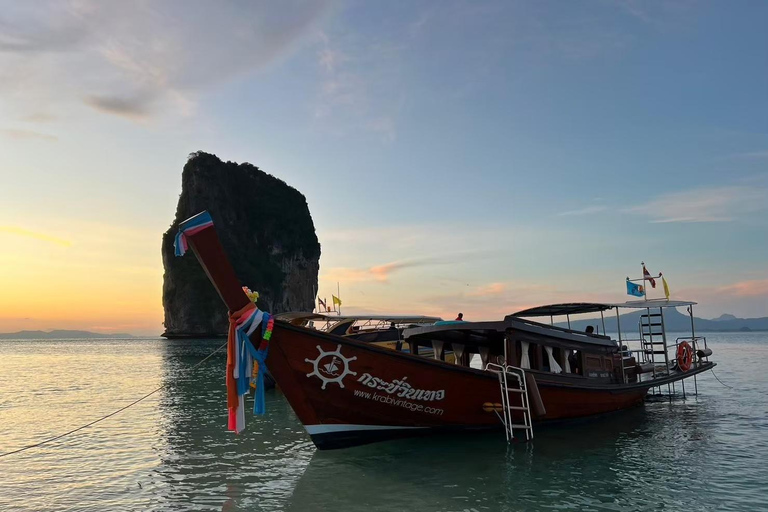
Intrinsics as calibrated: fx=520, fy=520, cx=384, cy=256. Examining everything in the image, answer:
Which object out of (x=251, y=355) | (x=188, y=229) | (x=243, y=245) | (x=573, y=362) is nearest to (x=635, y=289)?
(x=573, y=362)

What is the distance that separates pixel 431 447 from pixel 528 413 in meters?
2.33

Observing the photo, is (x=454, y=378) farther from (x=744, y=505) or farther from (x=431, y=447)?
(x=744, y=505)

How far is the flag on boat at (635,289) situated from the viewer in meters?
18.5

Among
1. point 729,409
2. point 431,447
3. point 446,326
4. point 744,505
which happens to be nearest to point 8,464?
point 431,447

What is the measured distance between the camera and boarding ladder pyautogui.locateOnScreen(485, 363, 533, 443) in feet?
37.2

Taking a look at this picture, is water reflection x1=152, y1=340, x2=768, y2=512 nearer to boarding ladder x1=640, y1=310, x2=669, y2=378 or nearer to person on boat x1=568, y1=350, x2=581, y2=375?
person on boat x1=568, y1=350, x2=581, y2=375

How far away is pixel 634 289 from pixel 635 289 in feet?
0.15

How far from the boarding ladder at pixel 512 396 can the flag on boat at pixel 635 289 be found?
8761 mm

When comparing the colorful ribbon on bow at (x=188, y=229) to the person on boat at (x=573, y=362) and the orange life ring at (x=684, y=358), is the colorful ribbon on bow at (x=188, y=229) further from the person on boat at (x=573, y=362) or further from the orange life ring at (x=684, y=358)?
the orange life ring at (x=684, y=358)

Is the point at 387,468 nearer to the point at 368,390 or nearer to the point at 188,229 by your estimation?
the point at 368,390

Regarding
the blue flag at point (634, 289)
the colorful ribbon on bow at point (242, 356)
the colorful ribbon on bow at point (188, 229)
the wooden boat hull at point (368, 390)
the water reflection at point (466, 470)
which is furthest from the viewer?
the blue flag at point (634, 289)

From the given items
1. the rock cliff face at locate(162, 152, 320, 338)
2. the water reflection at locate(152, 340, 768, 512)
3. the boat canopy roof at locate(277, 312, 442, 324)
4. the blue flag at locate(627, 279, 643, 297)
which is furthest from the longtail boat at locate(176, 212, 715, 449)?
the rock cliff face at locate(162, 152, 320, 338)

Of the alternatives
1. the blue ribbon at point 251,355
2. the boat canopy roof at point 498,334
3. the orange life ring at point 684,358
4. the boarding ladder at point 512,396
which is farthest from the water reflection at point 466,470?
the orange life ring at point 684,358

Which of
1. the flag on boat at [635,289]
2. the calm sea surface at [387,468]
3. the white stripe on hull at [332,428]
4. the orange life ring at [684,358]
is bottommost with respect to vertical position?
the calm sea surface at [387,468]
